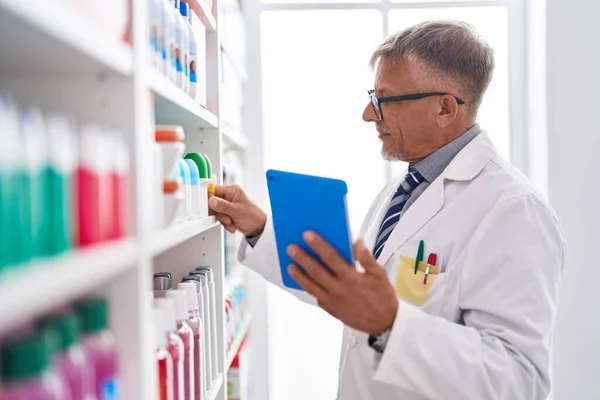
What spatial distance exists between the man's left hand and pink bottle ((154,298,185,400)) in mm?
278

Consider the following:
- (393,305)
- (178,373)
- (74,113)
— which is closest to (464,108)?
(393,305)

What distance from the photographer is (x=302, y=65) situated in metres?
3.50

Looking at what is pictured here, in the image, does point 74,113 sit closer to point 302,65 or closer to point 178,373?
point 178,373

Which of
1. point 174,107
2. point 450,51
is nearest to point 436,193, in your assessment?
point 450,51

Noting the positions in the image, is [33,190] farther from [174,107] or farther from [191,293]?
[191,293]

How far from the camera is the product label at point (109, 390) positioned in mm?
833

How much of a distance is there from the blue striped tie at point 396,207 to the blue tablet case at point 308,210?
471 millimetres

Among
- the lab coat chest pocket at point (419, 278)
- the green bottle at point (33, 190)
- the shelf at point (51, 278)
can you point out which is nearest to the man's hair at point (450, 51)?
the lab coat chest pocket at point (419, 278)

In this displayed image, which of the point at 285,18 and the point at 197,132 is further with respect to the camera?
the point at 285,18

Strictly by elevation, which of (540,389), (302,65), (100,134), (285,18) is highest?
(285,18)

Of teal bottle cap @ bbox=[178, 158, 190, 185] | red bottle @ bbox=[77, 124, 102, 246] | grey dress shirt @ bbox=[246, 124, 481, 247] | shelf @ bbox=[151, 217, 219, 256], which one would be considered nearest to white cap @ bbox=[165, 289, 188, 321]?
shelf @ bbox=[151, 217, 219, 256]

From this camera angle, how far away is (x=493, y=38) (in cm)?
348

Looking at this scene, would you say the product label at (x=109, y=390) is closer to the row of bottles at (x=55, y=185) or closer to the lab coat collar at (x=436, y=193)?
the row of bottles at (x=55, y=185)

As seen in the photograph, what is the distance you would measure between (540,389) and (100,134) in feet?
4.08
